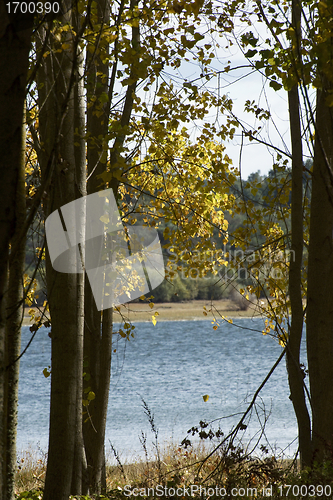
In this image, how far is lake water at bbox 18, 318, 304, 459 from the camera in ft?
29.1

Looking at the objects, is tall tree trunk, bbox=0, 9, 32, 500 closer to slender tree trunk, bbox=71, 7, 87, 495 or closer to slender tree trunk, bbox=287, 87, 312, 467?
slender tree trunk, bbox=71, 7, 87, 495

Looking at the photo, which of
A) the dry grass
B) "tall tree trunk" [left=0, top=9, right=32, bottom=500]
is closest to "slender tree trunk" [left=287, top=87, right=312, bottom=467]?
"tall tree trunk" [left=0, top=9, right=32, bottom=500]

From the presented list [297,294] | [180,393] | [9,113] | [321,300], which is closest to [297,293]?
[297,294]

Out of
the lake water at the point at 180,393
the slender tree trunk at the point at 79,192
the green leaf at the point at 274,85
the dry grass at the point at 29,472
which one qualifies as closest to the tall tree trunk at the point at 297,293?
the lake water at the point at 180,393

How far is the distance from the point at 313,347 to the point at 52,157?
215 cm

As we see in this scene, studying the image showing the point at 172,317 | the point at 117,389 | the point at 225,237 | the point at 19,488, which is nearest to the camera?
the point at 19,488

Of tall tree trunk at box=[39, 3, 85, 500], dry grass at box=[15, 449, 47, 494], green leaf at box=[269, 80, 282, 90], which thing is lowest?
dry grass at box=[15, 449, 47, 494]

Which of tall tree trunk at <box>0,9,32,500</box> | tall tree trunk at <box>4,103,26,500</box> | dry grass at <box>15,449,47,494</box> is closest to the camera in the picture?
tall tree trunk at <box>0,9,32,500</box>

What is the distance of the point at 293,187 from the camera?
296 centimetres

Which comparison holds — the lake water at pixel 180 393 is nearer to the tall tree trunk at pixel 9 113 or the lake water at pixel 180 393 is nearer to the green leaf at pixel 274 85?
the tall tree trunk at pixel 9 113

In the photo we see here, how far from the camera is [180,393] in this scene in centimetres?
1413

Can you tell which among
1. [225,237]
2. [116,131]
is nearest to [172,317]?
[225,237]

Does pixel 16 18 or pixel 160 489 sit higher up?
pixel 16 18

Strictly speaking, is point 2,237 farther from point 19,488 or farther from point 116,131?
point 19,488
